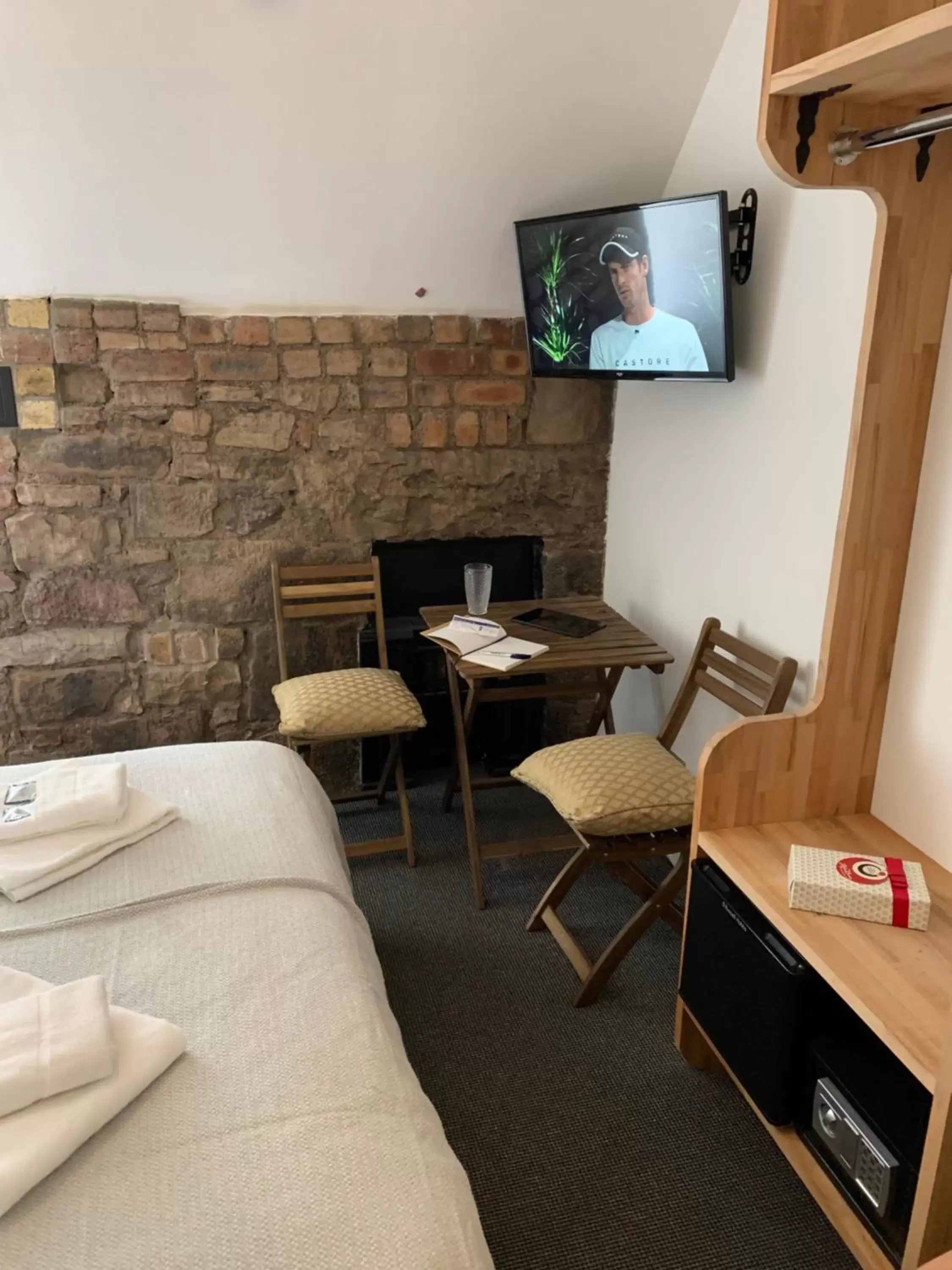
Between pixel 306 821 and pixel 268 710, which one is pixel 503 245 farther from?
pixel 306 821

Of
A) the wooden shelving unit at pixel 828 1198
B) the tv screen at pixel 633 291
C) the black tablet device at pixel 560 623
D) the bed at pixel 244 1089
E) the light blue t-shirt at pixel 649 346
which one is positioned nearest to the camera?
the bed at pixel 244 1089

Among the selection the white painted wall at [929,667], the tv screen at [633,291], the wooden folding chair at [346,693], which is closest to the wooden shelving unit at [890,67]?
the white painted wall at [929,667]

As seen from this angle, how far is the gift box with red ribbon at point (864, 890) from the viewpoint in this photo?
1.66m

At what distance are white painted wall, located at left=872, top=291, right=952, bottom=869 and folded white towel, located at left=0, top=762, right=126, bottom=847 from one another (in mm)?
1617

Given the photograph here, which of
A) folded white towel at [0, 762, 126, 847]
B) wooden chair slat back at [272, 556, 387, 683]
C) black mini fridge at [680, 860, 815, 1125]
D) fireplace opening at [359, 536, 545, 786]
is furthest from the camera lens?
fireplace opening at [359, 536, 545, 786]

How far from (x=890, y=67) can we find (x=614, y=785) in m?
1.56

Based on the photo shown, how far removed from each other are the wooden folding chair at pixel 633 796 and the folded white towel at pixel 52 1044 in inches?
48.1

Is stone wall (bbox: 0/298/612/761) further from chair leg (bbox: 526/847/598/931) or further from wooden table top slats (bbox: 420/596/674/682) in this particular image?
chair leg (bbox: 526/847/598/931)

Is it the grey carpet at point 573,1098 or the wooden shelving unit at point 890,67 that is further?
the grey carpet at point 573,1098

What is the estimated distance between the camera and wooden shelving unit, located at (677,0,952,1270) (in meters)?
1.44

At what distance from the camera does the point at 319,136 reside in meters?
2.66

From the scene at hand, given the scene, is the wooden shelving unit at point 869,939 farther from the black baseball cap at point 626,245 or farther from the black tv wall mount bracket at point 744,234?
the black baseball cap at point 626,245

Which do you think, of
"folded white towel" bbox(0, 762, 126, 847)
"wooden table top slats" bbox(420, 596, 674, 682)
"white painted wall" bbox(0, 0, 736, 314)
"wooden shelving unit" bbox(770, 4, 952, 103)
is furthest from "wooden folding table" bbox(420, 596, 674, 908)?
"wooden shelving unit" bbox(770, 4, 952, 103)

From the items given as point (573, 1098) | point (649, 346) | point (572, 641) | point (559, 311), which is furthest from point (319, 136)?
point (573, 1098)
